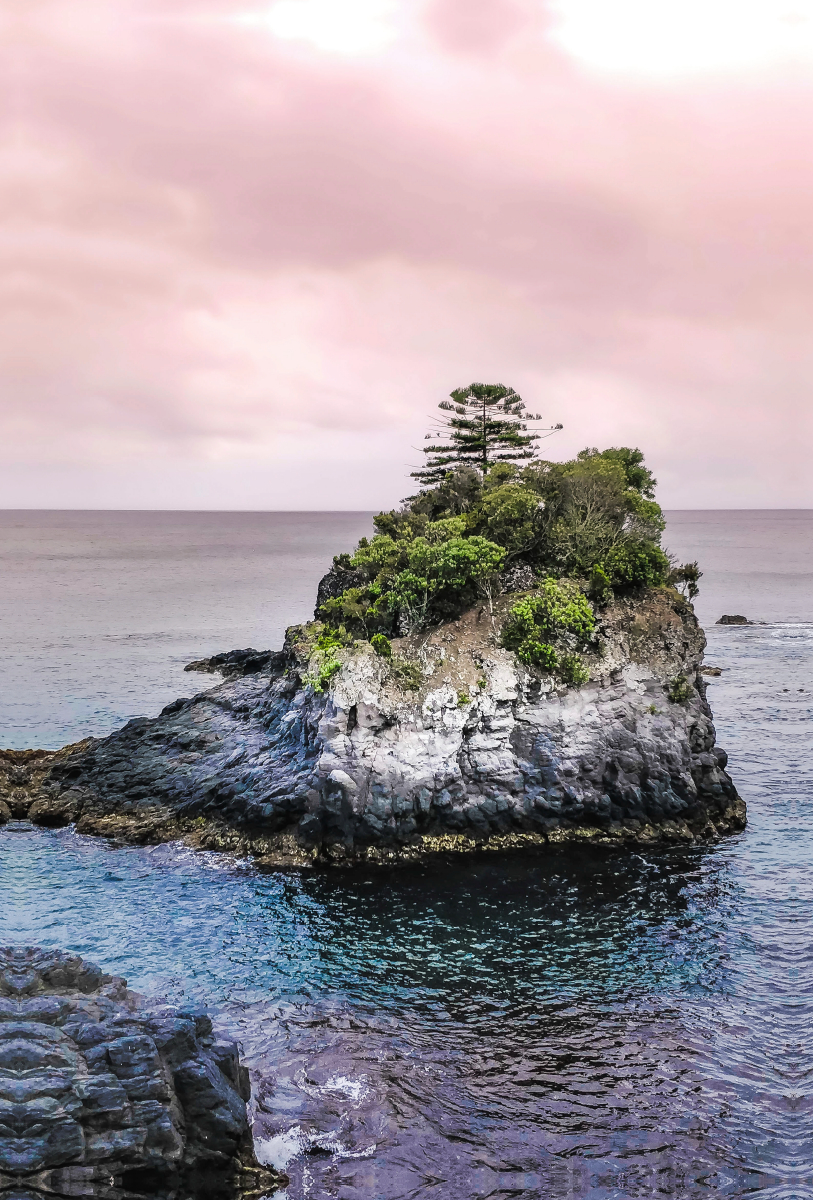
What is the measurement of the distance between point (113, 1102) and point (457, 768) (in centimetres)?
2189

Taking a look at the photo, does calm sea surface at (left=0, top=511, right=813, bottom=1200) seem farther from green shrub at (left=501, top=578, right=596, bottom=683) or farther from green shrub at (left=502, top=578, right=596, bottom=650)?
green shrub at (left=502, top=578, right=596, bottom=650)

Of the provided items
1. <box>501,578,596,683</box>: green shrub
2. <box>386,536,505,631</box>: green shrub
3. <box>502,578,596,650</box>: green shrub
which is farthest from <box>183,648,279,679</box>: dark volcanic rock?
<box>501,578,596,683</box>: green shrub

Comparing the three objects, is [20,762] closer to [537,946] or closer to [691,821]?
[537,946]

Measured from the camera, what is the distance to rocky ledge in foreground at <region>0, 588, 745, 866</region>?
121ft

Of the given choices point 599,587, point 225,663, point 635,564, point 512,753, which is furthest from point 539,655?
point 225,663

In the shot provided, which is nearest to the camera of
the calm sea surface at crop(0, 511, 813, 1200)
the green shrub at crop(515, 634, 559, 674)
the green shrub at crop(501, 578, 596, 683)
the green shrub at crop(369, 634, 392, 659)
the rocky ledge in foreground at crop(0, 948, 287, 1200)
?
the rocky ledge in foreground at crop(0, 948, 287, 1200)

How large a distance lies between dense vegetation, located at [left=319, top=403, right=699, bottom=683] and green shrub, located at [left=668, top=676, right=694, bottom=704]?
14.9 feet

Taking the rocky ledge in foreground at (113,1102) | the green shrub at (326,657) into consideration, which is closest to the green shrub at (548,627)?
the green shrub at (326,657)

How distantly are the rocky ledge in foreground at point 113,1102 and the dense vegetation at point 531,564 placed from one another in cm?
2207

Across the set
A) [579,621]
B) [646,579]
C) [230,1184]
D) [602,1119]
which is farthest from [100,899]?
[646,579]

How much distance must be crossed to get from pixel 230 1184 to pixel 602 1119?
9.25 metres

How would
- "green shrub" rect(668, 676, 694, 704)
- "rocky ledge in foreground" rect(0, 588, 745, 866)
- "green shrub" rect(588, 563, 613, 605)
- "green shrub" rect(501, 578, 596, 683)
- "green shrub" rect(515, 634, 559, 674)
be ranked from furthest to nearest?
"green shrub" rect(588, 563, 613, 605), "green shrub" rect(668, 676, 694, 704), "green shrub" rect(501, 578, 596, 683), "green shrub" rect(515, 634, 559, 674), "rocky ledge in foreground" rect(0, 588, 745, 866)

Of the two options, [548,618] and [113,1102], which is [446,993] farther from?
[548,618]

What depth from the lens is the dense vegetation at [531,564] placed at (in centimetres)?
4069
